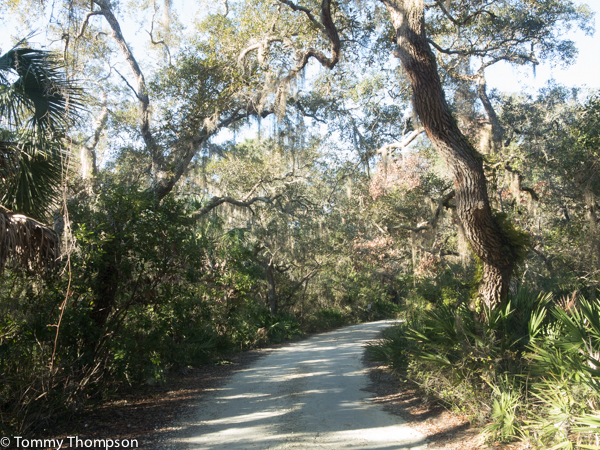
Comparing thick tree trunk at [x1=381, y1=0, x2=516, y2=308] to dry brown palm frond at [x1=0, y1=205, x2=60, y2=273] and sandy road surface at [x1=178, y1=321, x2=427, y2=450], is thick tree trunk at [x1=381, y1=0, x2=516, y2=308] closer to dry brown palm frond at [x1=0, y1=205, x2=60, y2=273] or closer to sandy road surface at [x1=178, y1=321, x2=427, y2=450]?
sandy road surface at [x1=178, y1=321, x2=427, y2=450]

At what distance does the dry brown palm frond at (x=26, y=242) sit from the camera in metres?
4.48

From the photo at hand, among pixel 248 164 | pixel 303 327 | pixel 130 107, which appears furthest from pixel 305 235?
pixel 130 107

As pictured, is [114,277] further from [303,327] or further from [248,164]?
[303,327]

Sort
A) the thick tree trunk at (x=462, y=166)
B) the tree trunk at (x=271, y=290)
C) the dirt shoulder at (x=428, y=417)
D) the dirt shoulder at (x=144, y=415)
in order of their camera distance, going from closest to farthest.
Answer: the dirt shoulder at (x=428, y=417) < the dirt shoulder at (x=144, y=415) < the thick tree trunk at (x=462, y=166) < the tree trunk at (x=271, y=290)

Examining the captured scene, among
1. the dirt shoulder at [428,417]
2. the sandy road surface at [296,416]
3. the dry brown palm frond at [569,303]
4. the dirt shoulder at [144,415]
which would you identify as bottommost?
the dirt shoulder at [428,417]

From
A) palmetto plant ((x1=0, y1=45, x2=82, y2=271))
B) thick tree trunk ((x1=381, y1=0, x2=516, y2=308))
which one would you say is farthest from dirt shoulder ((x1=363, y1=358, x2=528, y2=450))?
palmetto plant ((x1=0, y1=45, x2=82, y2=271))

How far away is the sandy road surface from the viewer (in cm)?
497

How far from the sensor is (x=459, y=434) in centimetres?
516

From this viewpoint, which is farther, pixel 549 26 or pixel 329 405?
pixel 549 26

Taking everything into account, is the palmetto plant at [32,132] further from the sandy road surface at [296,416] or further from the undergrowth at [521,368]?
the undergrowth at [521,368]

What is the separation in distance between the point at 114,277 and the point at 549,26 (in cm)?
1384

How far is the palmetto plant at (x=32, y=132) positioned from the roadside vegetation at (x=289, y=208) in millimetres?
30

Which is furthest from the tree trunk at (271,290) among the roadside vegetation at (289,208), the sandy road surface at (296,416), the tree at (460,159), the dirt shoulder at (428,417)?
the tree at (460,159)

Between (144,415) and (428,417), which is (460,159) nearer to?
(428,417)
